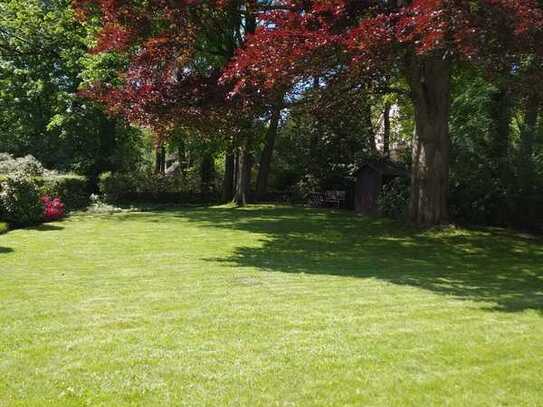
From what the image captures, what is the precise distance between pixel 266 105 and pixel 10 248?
6304 mm

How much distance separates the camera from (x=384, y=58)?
988 centimetres

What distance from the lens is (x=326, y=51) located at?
9.84m

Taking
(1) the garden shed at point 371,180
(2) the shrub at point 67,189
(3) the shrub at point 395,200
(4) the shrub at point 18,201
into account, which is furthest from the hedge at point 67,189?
(3) the shrub at point 395,200

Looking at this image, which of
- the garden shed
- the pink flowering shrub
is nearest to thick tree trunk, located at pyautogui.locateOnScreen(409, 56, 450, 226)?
the garden shed

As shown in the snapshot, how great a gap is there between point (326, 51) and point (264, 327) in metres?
5.86

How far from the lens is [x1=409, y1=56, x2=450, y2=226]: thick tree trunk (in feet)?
45.5

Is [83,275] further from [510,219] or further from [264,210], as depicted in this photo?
[264,210]

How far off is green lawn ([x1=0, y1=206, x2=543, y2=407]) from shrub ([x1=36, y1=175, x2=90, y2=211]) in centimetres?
765

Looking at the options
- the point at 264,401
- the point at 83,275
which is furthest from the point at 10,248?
the point at 264,401

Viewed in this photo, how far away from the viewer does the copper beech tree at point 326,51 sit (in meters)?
8.78

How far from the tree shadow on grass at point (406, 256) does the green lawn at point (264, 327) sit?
0.06 meters

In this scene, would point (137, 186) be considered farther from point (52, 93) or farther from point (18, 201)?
point (18, 201)

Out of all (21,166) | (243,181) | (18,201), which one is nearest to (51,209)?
(18,201)

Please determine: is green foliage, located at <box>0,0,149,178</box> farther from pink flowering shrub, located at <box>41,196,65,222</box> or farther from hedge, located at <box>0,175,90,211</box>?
pink flowering shrub, located at <box>41,196,65,222</box>
